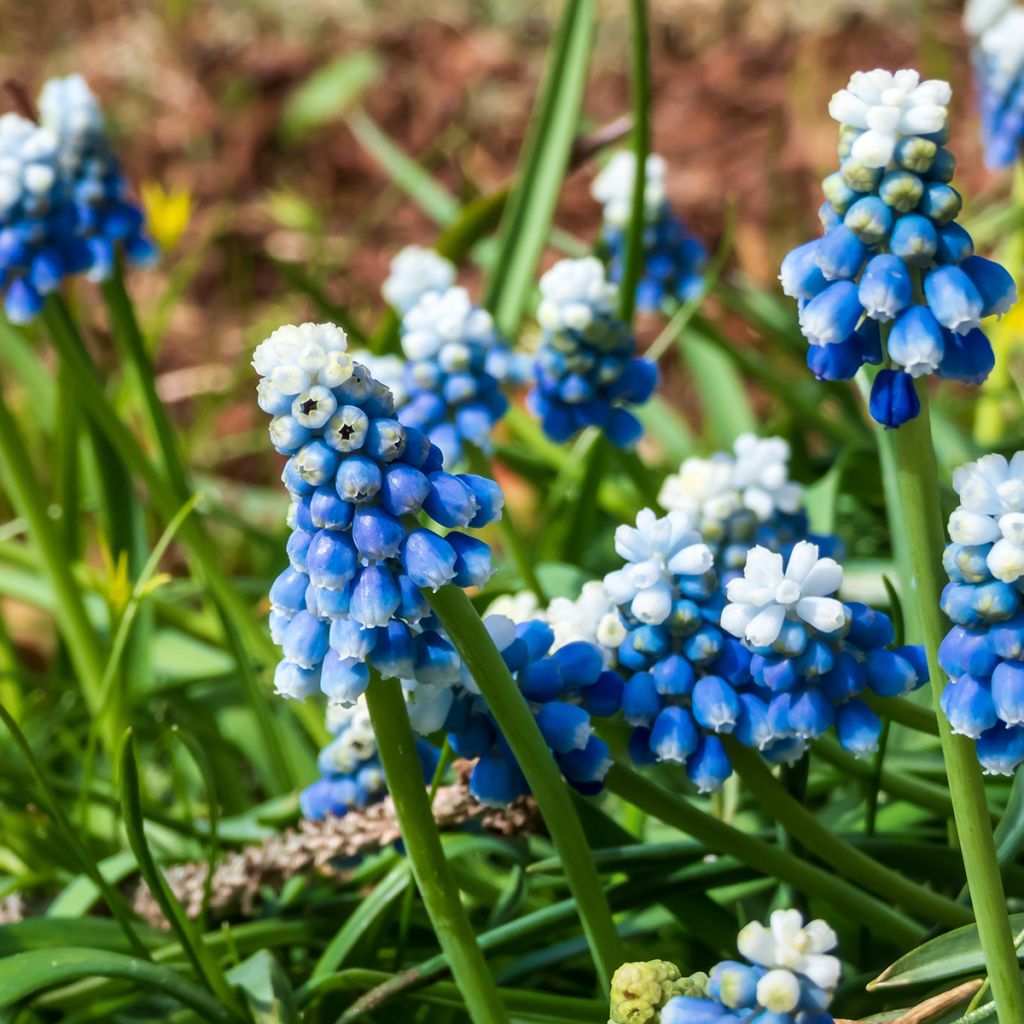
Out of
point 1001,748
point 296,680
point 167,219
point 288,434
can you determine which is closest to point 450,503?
point 288,434

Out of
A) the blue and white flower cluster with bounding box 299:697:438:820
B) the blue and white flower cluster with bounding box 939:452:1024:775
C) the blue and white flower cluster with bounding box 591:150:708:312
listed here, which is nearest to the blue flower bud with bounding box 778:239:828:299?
the blue and white flower cluster with bounding box 939:452:1024:775

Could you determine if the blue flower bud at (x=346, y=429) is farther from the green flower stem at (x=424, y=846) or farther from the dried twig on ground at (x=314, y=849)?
the dried twig on ground at (x=314, y=849)

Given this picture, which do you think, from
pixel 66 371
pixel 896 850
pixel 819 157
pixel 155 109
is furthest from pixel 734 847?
pixel 155 109

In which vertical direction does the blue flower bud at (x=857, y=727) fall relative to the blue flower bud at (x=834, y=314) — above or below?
below

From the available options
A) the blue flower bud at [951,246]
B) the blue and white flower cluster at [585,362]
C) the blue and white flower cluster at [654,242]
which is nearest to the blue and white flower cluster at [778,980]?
the blue flower bud at [951,246]

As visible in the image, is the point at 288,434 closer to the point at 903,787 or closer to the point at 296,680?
the point at 296,680
